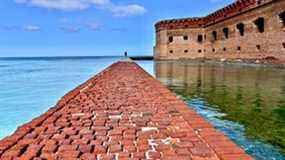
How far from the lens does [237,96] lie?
8758 millimetres

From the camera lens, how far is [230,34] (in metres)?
29.1

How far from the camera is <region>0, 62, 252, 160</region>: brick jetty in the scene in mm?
3406

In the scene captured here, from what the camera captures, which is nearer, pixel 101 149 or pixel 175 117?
pixel 101 149

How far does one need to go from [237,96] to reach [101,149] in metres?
6.01

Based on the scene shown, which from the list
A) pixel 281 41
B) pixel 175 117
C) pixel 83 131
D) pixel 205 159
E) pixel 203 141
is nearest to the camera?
pixel 205 159

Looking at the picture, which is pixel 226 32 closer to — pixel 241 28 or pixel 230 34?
pixel 230 34

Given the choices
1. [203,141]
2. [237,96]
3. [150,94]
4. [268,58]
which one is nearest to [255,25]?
[268,58]

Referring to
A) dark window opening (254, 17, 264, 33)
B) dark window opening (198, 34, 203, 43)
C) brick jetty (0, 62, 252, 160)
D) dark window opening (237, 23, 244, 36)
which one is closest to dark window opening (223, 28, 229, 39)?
dark window opening (237, 23, 244, 36)

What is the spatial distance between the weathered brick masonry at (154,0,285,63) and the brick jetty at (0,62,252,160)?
17.2m

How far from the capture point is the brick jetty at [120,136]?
3.41 m

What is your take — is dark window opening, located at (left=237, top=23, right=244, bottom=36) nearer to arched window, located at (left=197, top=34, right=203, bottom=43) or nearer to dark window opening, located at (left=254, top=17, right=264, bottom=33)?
dark window opening, located at (left=254, top=17, right=264, bottom=33)

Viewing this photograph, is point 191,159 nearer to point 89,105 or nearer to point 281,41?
point 89,105

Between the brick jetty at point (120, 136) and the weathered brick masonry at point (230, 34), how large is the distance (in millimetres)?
17221

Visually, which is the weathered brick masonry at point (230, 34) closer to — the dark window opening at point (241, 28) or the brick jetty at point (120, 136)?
the dark window opening at point (241, 28)
